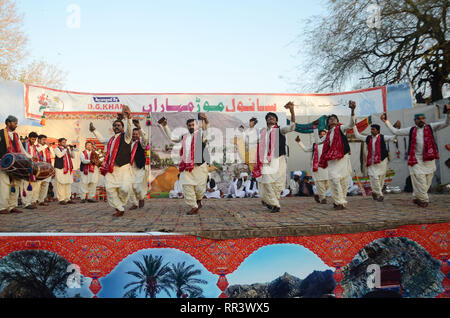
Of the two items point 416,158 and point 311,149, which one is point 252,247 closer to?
point 416,158

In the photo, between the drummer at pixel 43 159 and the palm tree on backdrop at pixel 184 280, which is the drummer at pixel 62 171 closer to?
the drummer at pixel 43 159

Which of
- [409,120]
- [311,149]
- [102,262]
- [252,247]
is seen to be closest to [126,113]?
[102,262]

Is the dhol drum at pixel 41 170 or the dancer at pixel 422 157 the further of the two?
the dhol drum at pixel 41 170

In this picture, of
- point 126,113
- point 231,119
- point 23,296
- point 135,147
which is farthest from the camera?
point 231,119

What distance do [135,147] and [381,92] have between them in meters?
10.2

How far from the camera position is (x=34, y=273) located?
2697 mm

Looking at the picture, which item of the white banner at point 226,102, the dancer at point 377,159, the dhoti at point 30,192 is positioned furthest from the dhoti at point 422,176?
the dhoti at point 30,192

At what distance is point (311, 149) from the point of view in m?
7.62

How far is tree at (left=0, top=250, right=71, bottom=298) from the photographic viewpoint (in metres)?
2.64

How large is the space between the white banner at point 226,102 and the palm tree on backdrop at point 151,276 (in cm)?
968

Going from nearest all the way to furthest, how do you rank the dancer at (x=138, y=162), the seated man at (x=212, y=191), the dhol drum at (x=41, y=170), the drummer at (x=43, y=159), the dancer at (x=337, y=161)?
the dancer at (x=337, y=161) < the dancer at (x=138, y=162) < the dhol drum at (x=41, y=170) < the drummer at (x=43, y=159) < the seated man at (x=212, y=191)

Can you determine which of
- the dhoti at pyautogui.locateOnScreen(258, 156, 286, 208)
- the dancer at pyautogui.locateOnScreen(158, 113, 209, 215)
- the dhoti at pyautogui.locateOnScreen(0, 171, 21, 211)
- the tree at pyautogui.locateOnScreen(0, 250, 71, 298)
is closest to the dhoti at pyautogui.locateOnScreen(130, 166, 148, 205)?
the dancer at pyautogui.locateOnScreen(158, 113, 209, 215)

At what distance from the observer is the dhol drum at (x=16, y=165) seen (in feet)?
17.5

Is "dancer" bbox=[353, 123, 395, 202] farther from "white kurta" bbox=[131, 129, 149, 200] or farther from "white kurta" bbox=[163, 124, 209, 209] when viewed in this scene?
"white kurta" bbox=[131, 129, 149, 200]
